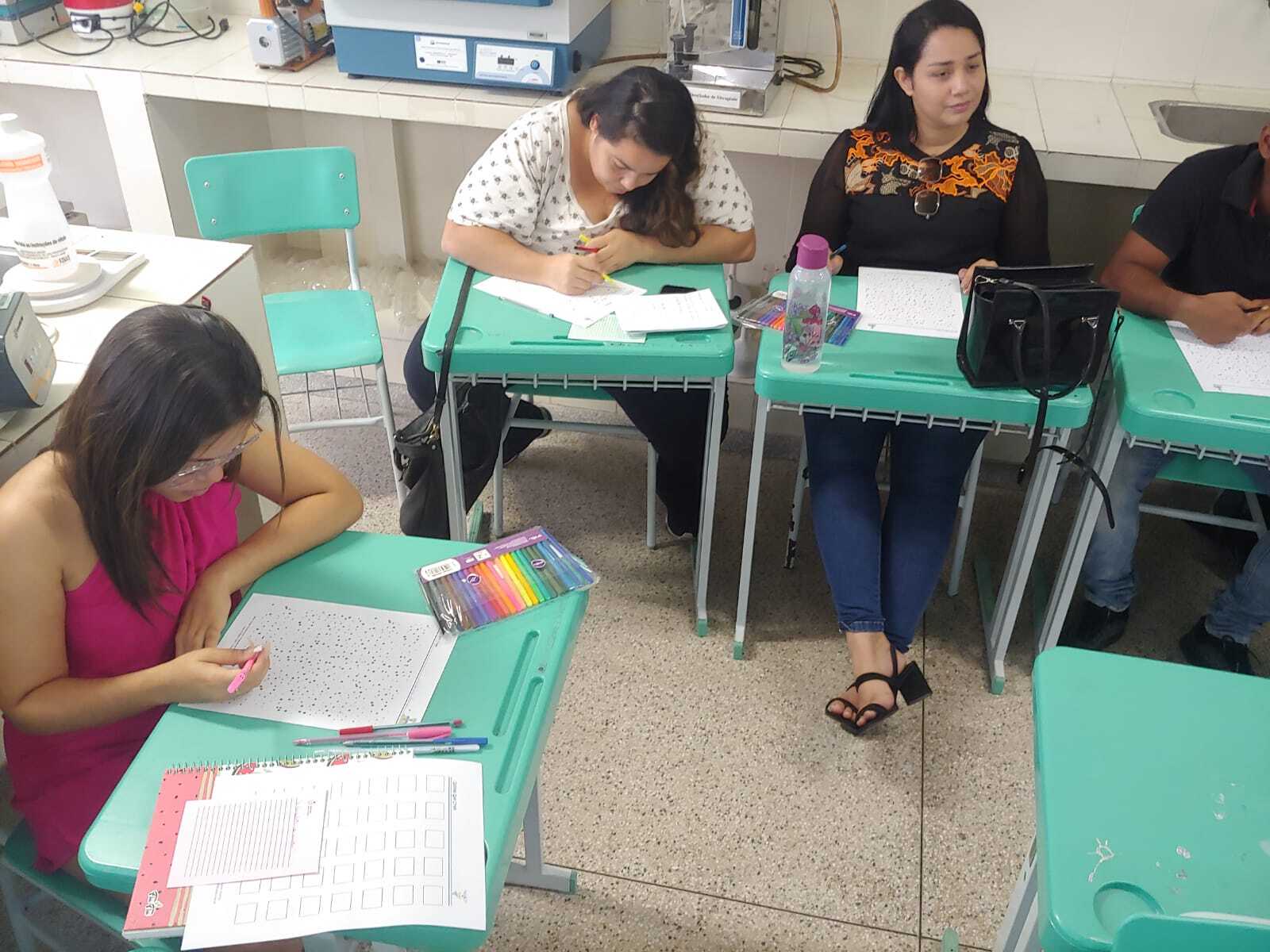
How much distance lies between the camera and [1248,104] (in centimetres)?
243

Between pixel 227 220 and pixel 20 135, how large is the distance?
2.50 ft

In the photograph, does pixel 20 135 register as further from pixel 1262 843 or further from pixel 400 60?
pixel 1262 843

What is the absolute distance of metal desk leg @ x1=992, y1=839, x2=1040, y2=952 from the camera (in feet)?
3.81

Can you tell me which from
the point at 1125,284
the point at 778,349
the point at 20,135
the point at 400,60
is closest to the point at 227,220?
the point at 400,60

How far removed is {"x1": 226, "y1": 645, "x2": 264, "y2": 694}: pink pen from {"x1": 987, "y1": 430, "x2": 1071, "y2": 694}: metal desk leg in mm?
1322

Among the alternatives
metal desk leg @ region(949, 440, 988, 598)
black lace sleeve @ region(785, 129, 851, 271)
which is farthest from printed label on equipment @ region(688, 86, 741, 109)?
metal desk leg @ region(949, 440, 988, 598)

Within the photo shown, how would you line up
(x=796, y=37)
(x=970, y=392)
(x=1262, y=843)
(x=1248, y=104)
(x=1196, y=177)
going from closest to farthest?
(x=1262, y=843)
(x=970, y=392)
(x=1196, y=177)
(x=1248, y=104)
(x=796, y=37)

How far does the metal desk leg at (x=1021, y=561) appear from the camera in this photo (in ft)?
6.01

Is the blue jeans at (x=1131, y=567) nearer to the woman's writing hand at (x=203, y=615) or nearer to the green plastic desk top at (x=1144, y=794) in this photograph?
the green plastic desk top at (x=1144, y=794)

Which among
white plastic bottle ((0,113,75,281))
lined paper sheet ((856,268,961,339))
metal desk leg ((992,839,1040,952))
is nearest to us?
metal desk leg ((992,839,1040,952))

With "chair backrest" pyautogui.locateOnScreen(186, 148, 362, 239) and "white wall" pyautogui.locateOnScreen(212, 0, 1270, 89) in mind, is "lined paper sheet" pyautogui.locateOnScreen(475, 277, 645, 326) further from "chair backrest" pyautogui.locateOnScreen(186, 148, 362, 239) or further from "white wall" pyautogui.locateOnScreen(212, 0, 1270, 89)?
"white wall" pyautogui.locateOnScreen(212, 0, 1270, 89)

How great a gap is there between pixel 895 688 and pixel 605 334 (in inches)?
32.6

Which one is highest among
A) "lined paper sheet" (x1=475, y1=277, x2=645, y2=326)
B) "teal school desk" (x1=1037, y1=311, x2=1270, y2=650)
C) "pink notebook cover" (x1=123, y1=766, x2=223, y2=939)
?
"pink notebook cover" (x1=123, y1=766, x2=223, y2=939)

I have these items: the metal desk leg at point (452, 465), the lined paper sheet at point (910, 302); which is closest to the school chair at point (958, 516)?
the lined paper sheet at point (910, 302)
